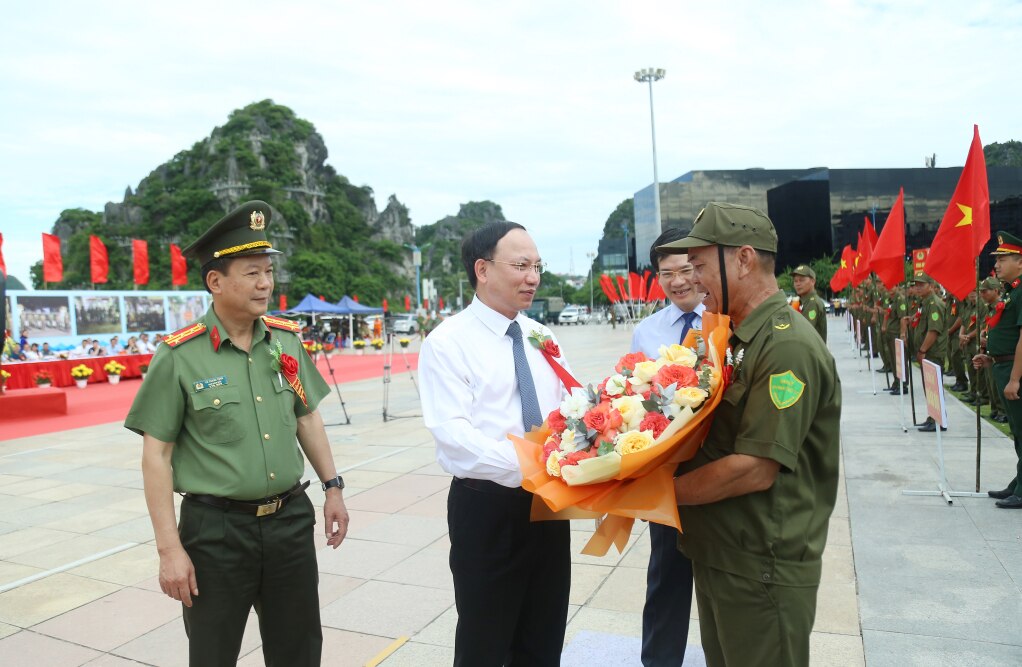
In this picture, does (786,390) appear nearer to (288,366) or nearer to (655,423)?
(655,423)

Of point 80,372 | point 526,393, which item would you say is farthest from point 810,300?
point 80,372

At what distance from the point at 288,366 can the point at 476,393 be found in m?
0.74

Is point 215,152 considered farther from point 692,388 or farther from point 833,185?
point 692,388

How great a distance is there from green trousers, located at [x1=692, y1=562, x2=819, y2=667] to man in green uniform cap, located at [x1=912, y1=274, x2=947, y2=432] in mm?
9229

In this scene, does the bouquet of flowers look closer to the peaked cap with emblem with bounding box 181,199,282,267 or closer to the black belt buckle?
the peaked cap with emblem with bounding box 181,199,282,267

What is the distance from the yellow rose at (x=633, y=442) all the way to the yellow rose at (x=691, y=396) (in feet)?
0.38

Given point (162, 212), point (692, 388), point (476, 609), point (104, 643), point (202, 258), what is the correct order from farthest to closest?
point (162, 212), point (104, 643), point (202, 258), point (476, 609), point (692, 388)

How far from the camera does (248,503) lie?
7.75 feet

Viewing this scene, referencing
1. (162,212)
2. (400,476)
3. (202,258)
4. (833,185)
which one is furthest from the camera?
(833,185)

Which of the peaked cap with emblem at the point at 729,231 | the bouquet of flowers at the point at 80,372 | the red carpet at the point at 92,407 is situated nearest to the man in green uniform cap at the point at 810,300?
the red carpet at the point at 92,407

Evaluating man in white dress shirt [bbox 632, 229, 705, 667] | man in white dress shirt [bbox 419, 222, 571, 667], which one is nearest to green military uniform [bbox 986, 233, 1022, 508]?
man in white dress shirt [bbox 632, 229, 705, 667]

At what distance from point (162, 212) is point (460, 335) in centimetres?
6785

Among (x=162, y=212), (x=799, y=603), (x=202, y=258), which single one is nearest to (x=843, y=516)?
(x=799, y=603)

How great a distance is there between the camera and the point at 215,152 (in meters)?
63.3
